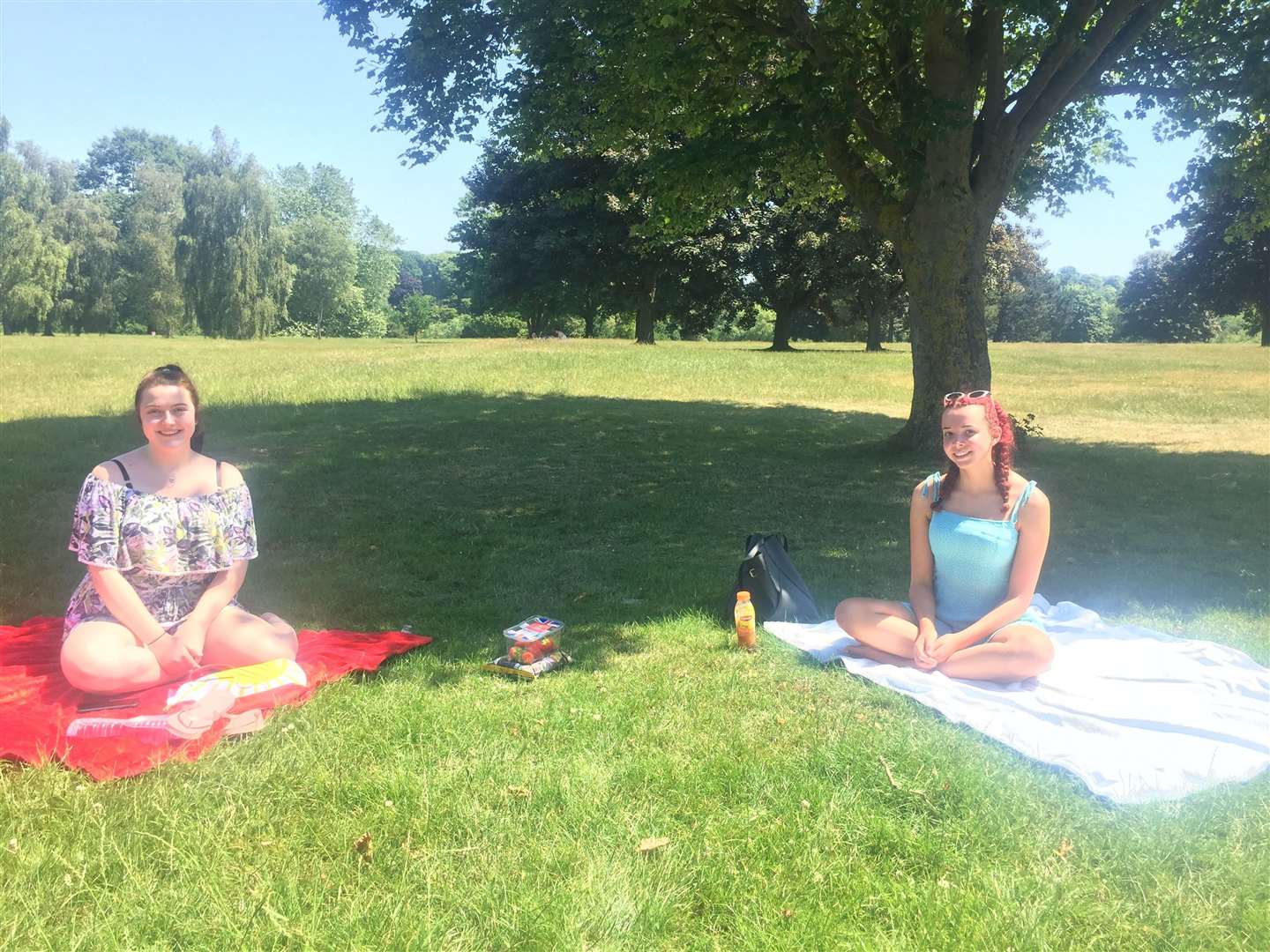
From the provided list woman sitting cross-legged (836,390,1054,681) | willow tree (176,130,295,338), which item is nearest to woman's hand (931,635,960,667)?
woman sitting cross-legged (836,390,1054,681)

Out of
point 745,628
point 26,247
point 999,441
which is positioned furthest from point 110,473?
point 26,247

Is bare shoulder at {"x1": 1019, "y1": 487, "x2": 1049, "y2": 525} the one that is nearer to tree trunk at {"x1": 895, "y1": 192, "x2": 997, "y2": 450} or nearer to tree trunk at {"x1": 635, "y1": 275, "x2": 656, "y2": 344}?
tree trunk at {"x1": 895, "y1": 192, "x2": 997, "y2": 450}

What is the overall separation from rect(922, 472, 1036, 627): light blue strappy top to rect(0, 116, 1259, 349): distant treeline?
1125cm

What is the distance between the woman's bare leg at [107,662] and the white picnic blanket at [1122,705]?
3477 millimetres

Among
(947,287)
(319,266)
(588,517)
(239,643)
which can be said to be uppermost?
(319,266)

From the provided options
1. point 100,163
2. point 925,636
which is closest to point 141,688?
point 925,636

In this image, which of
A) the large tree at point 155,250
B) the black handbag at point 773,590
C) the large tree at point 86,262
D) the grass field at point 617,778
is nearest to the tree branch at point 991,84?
the grass field at point 617,778

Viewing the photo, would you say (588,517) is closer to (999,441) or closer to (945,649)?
(945,649)

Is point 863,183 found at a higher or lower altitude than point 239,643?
higher

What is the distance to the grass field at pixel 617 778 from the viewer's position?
9.36 feet

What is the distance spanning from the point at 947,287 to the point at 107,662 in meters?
10.7

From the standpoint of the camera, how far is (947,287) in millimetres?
11789

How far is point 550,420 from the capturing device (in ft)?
52.7

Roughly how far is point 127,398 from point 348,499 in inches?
456
